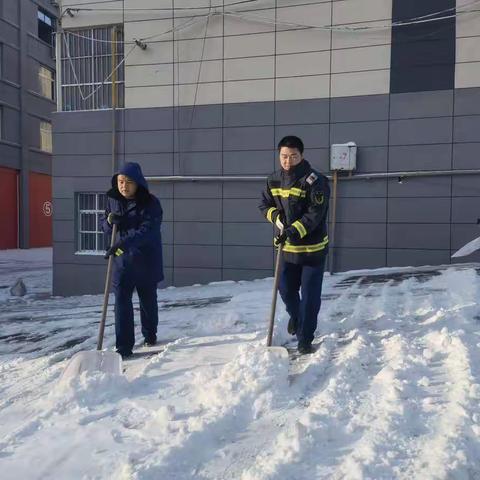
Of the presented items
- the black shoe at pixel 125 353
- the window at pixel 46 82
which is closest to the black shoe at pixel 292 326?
the black shoe at pixel 125 353

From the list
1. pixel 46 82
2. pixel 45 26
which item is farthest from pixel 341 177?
pixel 45 26

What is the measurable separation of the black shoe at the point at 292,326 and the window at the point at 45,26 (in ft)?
86.9

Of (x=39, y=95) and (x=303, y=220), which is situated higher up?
(x=39, y=95)

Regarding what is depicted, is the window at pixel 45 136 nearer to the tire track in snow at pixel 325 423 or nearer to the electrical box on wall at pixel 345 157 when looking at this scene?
the electrical box on wall at pixel 345 157

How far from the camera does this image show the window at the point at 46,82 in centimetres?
2638

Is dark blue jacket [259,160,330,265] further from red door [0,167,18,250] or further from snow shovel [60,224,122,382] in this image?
red door [0,167,18,250]

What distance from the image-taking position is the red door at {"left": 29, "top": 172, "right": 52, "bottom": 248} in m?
26.2

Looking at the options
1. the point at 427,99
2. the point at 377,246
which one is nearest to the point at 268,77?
the point at 427,99

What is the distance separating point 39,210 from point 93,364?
24.9 meters

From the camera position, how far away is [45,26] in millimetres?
26969

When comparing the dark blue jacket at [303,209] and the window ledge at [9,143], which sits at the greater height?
the window ledge at [9,143]

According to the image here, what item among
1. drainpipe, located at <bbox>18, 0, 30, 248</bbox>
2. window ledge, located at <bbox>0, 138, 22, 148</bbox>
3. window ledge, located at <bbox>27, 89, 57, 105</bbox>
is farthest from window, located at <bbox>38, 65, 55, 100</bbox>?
window ledge, located at <bbox>0, 138, 22, 148</bbox>

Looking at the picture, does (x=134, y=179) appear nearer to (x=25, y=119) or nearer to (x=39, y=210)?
(x=25, y=119)

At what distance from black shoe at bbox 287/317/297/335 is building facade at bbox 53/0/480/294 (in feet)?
19.0
